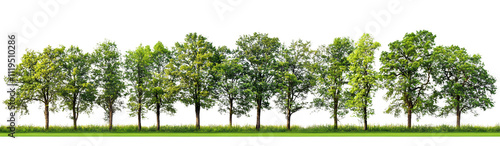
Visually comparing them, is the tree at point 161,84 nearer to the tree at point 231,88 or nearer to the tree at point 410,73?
the tree at point 231,88

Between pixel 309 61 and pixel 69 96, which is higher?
pixel 309 61

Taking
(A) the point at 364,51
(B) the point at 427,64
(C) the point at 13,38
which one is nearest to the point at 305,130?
(A) the point at 364,51

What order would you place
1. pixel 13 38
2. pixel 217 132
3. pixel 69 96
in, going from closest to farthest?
1. pixel 13 38
2. pixel 217 132
3. pixel 69 96

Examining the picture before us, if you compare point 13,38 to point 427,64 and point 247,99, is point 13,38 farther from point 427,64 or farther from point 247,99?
point 427,64

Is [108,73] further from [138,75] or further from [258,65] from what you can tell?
[258,65]

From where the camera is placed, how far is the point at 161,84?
4478 centimetres

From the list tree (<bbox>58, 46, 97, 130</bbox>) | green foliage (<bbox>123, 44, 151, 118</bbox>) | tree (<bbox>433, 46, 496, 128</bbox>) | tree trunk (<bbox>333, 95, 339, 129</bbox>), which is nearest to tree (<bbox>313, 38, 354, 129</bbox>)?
tree trunk (<bbox>333, 95, 339, 129</bbox>)

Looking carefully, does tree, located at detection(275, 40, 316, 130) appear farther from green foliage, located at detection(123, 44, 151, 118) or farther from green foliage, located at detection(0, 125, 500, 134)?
green foliage, located at detection(123, 44, 151, 118)

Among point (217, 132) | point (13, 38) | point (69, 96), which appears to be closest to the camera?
point (13, 38)

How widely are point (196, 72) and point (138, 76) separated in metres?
5.90

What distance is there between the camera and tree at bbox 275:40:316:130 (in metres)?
44.8

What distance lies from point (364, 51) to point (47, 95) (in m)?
32.4

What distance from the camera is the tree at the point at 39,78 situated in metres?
45.9

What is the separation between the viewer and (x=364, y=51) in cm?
4456
